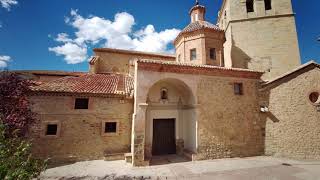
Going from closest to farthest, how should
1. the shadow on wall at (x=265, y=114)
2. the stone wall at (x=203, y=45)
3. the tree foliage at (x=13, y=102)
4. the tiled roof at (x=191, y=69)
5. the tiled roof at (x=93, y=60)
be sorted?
the tree foliage at (x=13, y=102) → the tiled roof at (x=191, y=69) → the shadow on wall at (x=265, y=114) → the stone wall at (x=203, y=45) → the tiled roof at (x=93, y=60)

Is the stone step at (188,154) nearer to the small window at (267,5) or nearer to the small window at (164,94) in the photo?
the small window at (164,94)

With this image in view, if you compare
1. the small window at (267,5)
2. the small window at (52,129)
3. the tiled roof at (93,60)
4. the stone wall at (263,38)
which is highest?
the small window at (267,5)

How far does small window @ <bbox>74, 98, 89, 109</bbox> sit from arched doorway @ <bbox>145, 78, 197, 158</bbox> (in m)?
3.85

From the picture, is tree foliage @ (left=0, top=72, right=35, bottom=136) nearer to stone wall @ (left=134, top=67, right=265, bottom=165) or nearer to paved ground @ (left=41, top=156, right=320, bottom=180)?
paved ground @ (left=41, top=156, right=320, bottom=180)

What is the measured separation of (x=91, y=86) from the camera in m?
10.6

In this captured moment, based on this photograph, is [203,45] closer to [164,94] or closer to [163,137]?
[164,94]

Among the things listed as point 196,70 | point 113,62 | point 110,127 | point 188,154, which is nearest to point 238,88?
point 196,70

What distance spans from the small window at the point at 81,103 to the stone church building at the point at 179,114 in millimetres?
56

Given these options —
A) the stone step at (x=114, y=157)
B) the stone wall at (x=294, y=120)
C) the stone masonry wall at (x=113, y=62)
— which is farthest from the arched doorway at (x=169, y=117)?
the stone masonry wall at (x=113, y=62)

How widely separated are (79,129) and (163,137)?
535cm

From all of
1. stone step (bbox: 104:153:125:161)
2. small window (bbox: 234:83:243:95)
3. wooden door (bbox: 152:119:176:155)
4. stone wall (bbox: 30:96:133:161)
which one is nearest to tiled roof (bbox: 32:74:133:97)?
stone wall (bbox: 30:96:133:161)

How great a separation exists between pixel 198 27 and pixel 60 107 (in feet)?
39.9

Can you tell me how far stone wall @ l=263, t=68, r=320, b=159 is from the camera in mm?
9727

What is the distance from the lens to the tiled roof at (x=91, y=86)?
9655 millimetres
